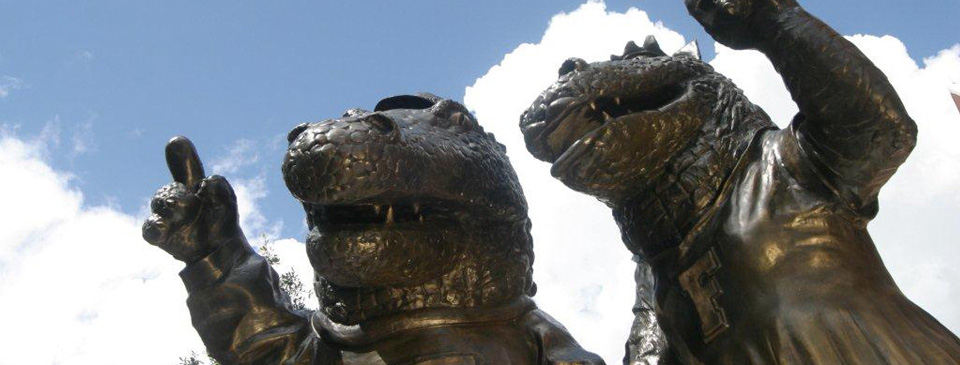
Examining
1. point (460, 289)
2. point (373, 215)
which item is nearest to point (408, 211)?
point (373, 215)

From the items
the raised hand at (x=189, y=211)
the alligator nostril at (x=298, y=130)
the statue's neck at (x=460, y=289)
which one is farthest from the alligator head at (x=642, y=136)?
the raised hand at (x=189, y=211)

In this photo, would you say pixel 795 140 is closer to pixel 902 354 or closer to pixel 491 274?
pixel 902 354

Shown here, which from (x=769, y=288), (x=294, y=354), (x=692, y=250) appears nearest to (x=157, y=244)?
(x=294, y=354)

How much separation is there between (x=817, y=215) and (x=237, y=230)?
173 centimetres

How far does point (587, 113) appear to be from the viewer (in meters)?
1.92

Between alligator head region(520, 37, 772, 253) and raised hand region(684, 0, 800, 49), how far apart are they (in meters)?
0.17

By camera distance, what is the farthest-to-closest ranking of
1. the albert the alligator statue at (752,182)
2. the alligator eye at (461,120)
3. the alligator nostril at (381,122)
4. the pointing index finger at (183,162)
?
the pointing index finger at (183,162) < the alligator eye at (461,120) < the alligator nostril at (381,122) < the albert the alligator statue at (752,182)

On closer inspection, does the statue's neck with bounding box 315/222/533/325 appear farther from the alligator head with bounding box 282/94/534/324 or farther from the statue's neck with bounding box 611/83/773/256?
the statue's neck with bounding box 611/83/773/256

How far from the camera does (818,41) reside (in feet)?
5.49

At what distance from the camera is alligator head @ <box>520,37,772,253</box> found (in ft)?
6.04

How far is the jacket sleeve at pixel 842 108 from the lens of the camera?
1.63 metres

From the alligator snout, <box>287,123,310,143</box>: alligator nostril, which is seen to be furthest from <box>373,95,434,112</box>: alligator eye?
the alligator snout

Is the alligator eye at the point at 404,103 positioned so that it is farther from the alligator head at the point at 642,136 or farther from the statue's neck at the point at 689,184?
the statue's neck at the point at 689,184

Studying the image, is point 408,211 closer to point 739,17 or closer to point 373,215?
point 373,215
